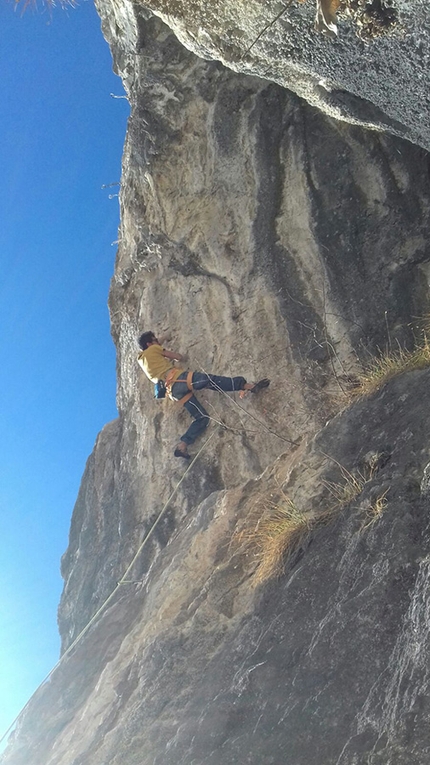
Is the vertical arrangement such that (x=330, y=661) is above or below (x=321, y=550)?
below

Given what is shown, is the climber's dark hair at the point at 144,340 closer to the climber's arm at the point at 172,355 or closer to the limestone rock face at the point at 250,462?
the climber's arm at the point at 172,355

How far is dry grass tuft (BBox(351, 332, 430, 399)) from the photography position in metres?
6.38

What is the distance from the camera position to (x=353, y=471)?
5617 mm

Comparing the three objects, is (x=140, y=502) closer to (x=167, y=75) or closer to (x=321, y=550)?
(x=321, y=550)

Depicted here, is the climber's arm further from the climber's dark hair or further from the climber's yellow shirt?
the climber's dark hair

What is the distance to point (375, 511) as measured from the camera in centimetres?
482

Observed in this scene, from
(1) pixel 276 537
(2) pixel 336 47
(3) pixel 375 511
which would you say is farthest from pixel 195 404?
(2) pixel 336 47

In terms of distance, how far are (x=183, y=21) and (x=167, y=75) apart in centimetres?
377

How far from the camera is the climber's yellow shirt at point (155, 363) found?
9.46m

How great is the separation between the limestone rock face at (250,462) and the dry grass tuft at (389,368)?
0.21 m

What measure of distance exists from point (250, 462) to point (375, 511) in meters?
3.85

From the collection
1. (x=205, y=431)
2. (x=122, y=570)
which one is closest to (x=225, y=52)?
(x=205, y=431)

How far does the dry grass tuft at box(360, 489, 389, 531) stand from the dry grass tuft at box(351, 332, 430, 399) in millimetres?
1894

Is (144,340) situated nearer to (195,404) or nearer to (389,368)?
(195,404)
